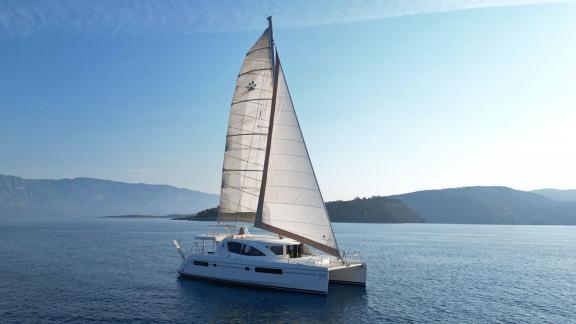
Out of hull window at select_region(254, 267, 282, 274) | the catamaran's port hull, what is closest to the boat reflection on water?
the catamaran's port hull

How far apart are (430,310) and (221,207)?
1762cm

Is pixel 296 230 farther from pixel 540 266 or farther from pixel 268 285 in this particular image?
pixel 540 266

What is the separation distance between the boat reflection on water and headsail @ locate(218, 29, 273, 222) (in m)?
5.95

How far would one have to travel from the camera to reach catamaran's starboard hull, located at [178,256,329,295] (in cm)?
2964

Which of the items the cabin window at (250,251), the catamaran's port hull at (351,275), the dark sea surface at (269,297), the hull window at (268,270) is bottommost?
the dark sea surface at (269,297)

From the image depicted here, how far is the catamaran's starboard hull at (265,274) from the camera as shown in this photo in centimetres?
2964

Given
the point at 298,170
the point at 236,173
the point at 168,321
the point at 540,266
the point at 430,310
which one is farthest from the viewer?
the point at 540,266

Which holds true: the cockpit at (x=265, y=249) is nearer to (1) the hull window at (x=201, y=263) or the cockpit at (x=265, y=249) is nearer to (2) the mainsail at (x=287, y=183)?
(2) the mainsail at (x=287, y=183)

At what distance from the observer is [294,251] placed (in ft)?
108

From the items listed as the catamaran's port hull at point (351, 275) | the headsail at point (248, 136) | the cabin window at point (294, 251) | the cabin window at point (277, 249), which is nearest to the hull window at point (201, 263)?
the headsail at point (248, 136)

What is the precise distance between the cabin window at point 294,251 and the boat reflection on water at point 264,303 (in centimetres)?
296

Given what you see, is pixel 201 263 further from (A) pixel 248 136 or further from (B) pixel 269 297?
(A) pixel 248 136

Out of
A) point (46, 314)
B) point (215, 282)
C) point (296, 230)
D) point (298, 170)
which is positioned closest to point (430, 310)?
point (296, 230)

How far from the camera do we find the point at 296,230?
3083 centimetres
